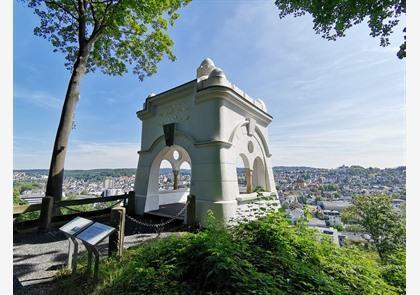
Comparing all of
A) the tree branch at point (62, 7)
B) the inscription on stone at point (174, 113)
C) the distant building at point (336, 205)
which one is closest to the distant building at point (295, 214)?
the inscription on stone at point (174, 113)

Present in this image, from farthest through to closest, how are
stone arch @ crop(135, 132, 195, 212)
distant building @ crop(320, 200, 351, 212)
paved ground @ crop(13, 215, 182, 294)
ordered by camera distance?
distant building @ crop(320, 200, 351, 212)
stone arch @ crop(135, 132, 195, 212)
paved ground @ crop(13, 215, 182, 294)

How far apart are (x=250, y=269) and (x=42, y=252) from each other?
19.3 ft

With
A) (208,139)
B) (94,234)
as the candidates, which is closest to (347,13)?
(208,139)

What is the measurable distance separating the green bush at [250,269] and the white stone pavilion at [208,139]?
327 cm

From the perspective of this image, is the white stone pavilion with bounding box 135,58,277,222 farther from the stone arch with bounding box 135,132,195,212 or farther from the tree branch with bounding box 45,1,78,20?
the tree branch with bounding box 45,1,78,20

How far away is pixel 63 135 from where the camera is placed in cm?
862

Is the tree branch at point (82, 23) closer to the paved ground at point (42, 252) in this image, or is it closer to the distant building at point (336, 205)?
the paved ground at point (42, 252)

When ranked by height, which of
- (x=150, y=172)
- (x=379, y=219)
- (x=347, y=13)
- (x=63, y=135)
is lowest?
(x=379, y=219)

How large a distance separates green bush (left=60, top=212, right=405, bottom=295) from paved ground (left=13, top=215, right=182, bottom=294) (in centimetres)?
126

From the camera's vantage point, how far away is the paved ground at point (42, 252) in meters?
4.05

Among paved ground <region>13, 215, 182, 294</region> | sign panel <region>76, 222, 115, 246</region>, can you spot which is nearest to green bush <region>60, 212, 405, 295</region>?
sign panel <region>76, 222, 115, 246</region>

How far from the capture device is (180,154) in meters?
13.9

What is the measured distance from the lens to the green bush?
8.41 ft

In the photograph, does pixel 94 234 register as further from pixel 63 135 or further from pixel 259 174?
pixel 259 174
